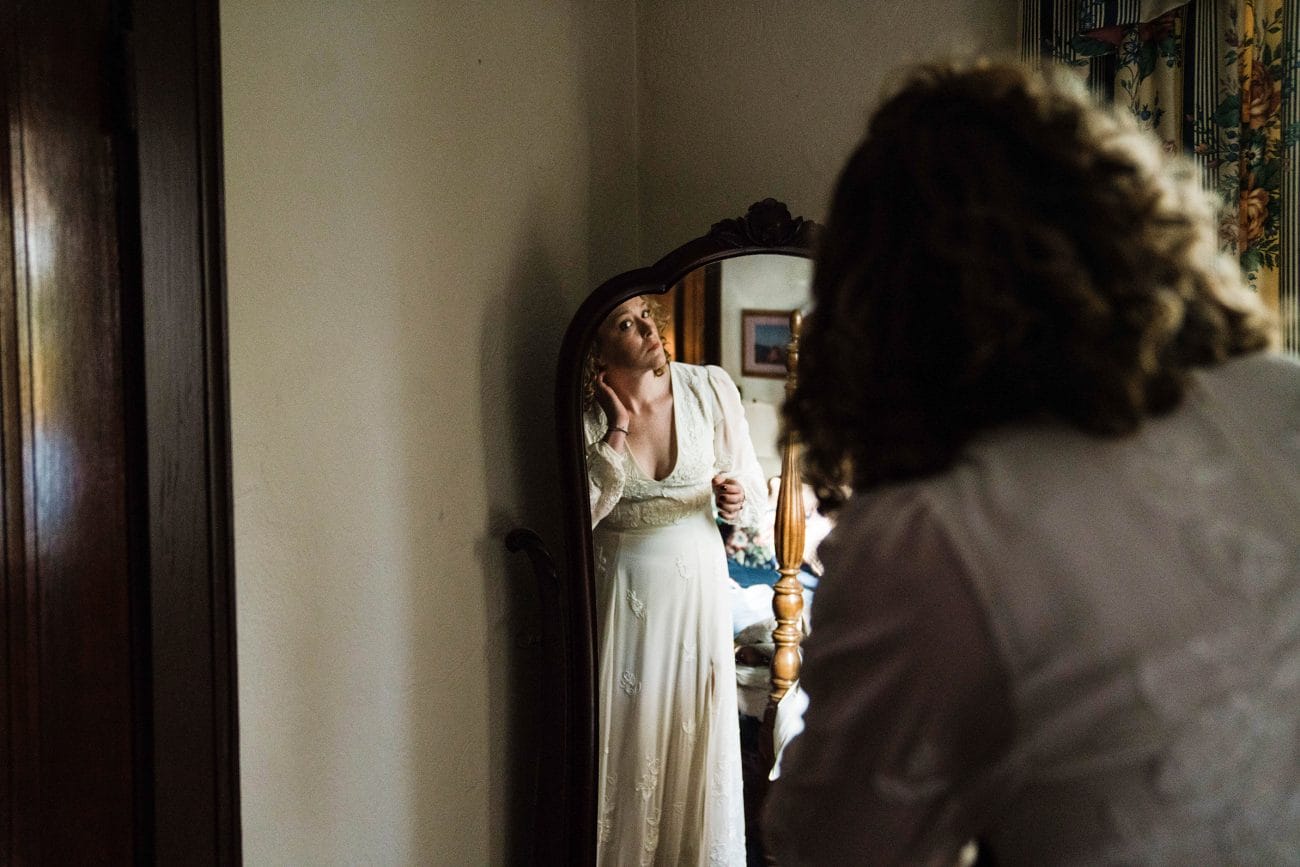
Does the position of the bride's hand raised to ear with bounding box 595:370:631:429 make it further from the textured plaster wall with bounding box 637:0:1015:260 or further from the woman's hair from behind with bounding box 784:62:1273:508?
the woman's hair from behind with bounding box 784:62:1273:508

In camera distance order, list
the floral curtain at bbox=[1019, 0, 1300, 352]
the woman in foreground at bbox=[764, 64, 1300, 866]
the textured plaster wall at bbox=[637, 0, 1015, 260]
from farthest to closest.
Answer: the textured plaster wall at bbox=[637, 0, 1015, 260]
the floral curtain at bbox=[1019, 0, 1300, 352]
the woman in foreground at bbox=[764, 64, 1300, 866]

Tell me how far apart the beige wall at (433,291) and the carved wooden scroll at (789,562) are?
0.37 metres

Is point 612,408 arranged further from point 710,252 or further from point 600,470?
point 710,252

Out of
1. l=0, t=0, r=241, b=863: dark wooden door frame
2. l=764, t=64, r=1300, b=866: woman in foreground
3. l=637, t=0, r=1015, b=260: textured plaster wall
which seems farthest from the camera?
l=637, t=0, r=1015, b=260: textured plaster wall

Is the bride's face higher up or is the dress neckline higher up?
the bride's face

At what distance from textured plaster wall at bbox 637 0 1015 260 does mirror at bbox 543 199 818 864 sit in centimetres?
38

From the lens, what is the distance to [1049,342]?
0.72 meters

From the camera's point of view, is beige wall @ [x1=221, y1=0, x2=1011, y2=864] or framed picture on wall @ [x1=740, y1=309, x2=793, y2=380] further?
framed picture on wall @ [x1=740, y1=309, x2=793, y2=380]

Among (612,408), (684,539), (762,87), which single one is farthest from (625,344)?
(762,87)

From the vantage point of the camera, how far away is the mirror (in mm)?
1612

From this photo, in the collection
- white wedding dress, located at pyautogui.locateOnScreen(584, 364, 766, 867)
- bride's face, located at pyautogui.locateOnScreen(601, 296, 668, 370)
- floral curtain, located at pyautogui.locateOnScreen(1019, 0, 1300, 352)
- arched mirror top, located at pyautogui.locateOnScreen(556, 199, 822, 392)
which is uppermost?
floral curtain, located at pyautogui.locateOnScreen(1019, 0, 1300, 352)

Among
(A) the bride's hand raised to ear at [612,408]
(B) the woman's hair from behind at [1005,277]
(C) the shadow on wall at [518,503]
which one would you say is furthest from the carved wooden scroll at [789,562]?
(B) the woman's hair from behind at [1005,277]

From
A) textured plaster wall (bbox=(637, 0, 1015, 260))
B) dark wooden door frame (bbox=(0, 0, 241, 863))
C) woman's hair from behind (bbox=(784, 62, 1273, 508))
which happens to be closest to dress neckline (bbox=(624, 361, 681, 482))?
textured plaster wall (bbox=(637, 0, 1015, 260))

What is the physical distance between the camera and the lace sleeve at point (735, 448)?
1.62 metres
